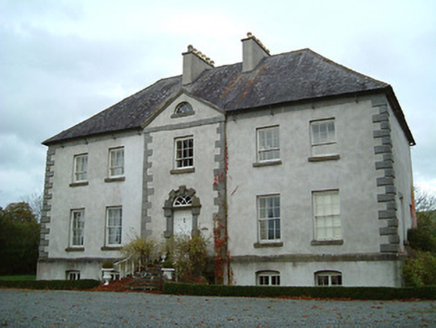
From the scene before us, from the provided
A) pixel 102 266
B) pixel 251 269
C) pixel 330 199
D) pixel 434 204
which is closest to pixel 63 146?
pixel 102 266

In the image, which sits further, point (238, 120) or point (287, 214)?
point (238, 120)

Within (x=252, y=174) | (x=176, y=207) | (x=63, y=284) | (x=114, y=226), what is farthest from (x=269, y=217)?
(x=63, y=284)

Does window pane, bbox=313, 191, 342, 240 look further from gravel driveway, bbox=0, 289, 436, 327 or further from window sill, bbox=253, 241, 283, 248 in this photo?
gravel driveway, bbox=0, 289, 436, 327

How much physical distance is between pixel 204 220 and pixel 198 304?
24.7ft

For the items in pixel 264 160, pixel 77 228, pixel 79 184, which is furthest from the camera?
pixel 79 184

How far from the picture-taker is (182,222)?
22.3 metres

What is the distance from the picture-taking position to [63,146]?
87.9ft

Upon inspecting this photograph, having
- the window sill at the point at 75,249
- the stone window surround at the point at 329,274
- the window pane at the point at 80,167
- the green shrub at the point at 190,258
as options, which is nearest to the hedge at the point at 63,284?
the window sill at the point at 75,249

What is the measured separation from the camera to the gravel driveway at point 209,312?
10648mm

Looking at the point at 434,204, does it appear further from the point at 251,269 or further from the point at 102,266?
the point at 102,266

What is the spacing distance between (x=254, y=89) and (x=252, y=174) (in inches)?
165

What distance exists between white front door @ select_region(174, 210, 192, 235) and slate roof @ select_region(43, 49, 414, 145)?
489cm

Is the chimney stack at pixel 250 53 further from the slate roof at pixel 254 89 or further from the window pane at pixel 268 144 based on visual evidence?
the window pane at pixel 268 144

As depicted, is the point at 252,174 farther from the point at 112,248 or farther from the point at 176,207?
the point at 112,248
